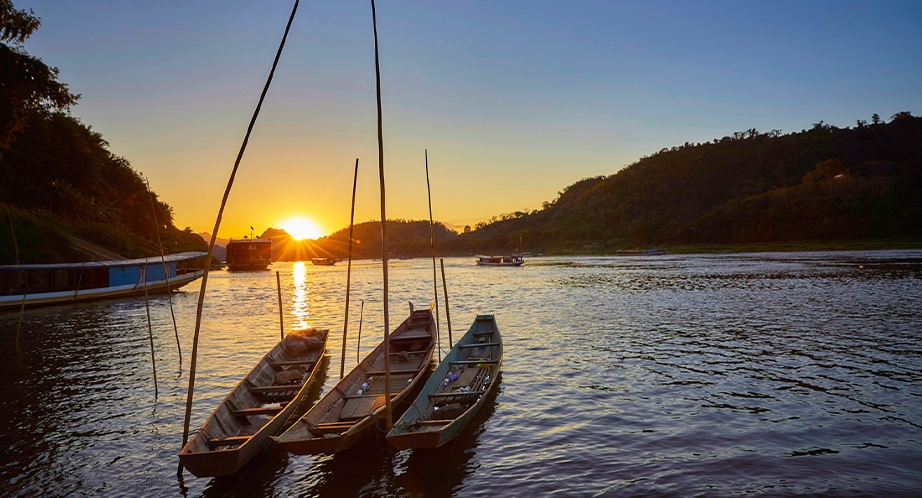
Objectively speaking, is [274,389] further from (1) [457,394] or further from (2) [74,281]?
(2) [74,281]

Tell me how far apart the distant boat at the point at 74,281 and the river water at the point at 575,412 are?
643cm

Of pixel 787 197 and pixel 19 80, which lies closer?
pixel 19 80

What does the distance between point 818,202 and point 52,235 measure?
13795cm

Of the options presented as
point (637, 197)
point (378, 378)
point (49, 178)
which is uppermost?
point (637, 197)

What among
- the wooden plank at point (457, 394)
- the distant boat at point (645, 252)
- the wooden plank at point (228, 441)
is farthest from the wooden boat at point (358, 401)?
the distant boat at point (645, 252)

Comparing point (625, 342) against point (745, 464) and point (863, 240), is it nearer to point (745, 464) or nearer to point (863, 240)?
point (745, 464)

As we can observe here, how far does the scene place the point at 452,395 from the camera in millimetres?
11883

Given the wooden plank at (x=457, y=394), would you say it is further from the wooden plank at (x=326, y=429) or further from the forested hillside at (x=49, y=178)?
the forested hillside at (x=49, y=178)

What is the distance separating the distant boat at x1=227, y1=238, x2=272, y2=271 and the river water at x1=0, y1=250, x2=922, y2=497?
84103 millimetres

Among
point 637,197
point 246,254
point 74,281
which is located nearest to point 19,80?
point 74,281

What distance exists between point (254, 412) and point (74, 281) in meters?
35.2

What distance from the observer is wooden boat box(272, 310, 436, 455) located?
356 inches

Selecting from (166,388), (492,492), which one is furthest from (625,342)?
(166,388)

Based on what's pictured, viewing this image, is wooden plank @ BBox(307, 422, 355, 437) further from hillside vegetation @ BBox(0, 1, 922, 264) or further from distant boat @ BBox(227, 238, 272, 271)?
distant boat @ BBox(227, 238, 272, 271)
